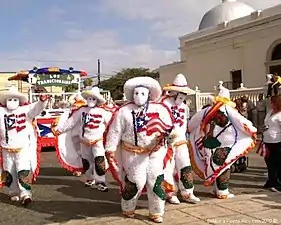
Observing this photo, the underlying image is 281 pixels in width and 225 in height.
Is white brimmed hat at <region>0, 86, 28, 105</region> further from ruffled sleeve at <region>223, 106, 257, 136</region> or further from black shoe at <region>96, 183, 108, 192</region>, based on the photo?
ruffled sleeve at <region>223, 106, 257, 136</region>

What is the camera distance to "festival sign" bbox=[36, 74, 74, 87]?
17016mm

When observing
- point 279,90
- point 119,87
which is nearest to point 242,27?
point 279,90

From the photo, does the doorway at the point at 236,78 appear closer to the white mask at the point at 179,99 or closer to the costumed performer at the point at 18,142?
the white mask at the point at 179,99

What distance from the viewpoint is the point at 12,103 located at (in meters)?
7.82

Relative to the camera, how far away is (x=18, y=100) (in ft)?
26.0

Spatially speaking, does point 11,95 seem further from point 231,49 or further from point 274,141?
point 231,49

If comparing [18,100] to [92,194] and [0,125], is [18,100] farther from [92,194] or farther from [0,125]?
[92,194]

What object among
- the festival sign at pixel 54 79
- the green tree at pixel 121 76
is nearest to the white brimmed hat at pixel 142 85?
the festival sign at pixel 54 79

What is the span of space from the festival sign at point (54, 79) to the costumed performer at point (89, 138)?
7800mm

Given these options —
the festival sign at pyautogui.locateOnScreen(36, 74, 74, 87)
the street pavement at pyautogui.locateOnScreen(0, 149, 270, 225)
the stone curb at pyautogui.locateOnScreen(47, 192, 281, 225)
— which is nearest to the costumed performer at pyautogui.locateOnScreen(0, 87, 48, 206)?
the street pavement at pyautogui.locateOnScreen(0, 149, 270, 225)

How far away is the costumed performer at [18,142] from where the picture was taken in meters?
7.70

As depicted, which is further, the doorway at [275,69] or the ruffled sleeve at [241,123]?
the doorway at [275,69]

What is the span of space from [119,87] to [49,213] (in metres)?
49.4

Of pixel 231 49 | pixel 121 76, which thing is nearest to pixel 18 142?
pixel 231 49
